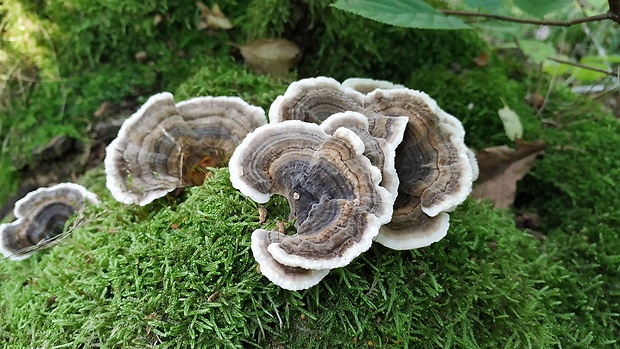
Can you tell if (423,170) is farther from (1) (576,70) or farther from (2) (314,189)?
(1) (576,70)

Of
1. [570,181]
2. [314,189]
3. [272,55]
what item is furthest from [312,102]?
[570,181]

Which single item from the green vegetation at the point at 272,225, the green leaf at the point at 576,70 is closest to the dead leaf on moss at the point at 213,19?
the green vegetation at the point at 272,225

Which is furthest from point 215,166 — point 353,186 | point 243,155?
point 353,186

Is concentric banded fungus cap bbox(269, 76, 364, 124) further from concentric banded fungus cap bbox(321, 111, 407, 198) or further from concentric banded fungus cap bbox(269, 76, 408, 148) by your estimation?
concentric banded fungus cap bbox(321, 111, 407, 198)

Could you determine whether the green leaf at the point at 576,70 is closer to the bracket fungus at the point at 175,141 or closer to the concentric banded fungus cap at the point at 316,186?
the concentric banded fungus cap at the point at 316,186

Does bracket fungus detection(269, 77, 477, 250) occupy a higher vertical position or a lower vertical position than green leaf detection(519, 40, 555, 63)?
lower

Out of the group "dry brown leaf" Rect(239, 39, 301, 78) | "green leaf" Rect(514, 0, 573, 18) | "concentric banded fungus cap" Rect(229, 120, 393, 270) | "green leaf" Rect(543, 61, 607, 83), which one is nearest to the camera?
"concentric banded fungus cap" Rect(229, 120, 393, 270)

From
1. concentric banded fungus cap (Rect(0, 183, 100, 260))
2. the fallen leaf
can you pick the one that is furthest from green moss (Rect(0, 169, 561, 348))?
the fallen leaf
